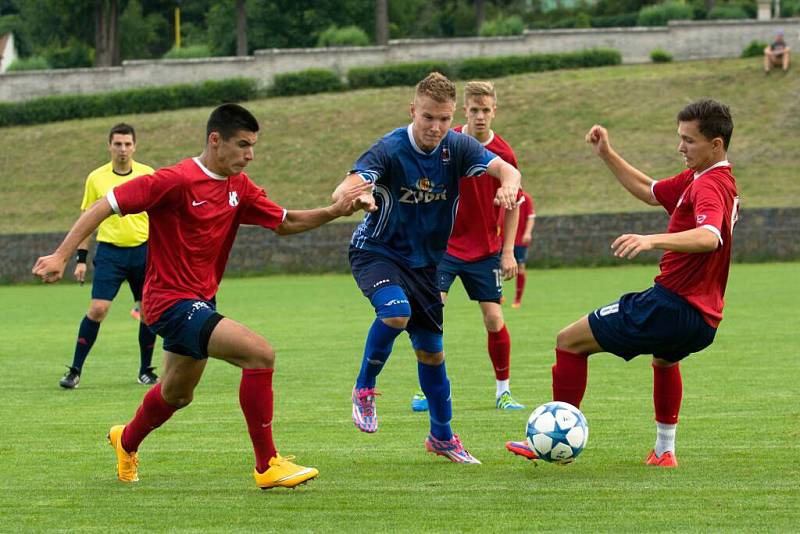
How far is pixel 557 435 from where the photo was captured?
22.3 ft

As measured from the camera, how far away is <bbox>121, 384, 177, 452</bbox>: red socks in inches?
274

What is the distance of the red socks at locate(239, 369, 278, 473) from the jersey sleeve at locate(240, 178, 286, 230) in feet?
3.27

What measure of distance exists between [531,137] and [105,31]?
3105 centimetres

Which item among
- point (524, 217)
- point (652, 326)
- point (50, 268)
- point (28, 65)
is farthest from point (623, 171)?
point (28, 65)

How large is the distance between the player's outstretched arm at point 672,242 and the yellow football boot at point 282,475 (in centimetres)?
195

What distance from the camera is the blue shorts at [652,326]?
265 inches

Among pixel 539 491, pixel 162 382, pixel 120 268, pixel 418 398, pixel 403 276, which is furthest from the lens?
pixel 120 268

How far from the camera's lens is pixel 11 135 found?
44156mm

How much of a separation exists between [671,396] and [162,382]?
9.47ft

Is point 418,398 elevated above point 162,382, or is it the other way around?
point 162,382

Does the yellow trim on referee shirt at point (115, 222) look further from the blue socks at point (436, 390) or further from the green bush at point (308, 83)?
the green bush at point (308, 83)

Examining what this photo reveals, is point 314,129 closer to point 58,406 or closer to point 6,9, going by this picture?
point 58,406

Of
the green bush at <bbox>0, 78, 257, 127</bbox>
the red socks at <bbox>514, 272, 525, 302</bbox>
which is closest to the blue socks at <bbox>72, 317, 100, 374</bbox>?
the red socks at <bbox>514, 272, 525, 302</bbox>

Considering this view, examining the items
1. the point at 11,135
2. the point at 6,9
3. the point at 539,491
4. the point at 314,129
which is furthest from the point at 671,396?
the point at 6,9
